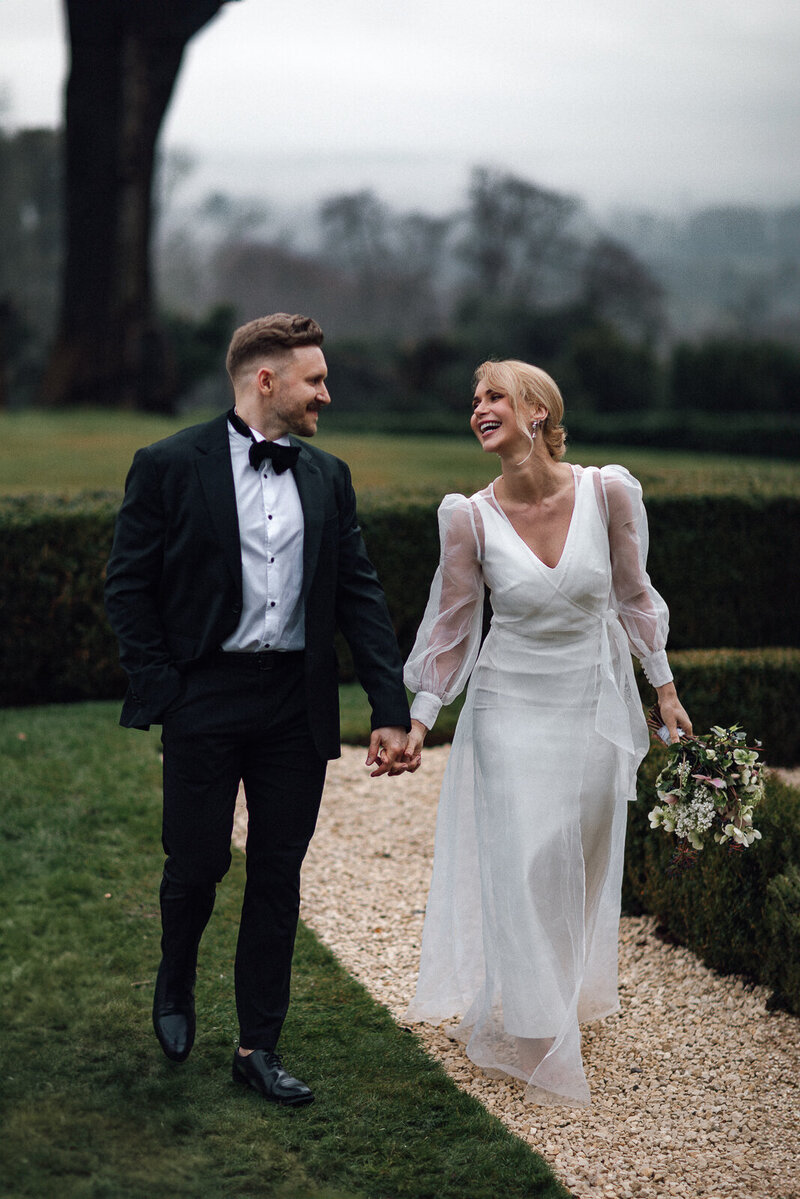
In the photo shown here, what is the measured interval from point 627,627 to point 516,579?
1.42 ft

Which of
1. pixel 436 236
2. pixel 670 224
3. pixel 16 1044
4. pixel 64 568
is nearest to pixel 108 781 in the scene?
pixel 64 568

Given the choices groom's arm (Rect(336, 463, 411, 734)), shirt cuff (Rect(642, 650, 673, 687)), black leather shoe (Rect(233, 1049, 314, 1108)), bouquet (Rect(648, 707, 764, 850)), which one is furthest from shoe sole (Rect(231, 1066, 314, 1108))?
shirt cuff (Rect(642, 650, 673, 687))

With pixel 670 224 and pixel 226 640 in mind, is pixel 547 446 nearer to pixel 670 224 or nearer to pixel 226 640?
pixel 226 640

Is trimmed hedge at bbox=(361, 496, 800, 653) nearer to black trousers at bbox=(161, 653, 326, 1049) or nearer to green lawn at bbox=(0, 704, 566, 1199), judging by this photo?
green lawn at bbox=(0, 704, 566, 1199)

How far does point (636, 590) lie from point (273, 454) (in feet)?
3.72

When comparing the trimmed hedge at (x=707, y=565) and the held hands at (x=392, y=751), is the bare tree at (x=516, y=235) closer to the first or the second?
the trimmed hedge at (x=707, y=565)

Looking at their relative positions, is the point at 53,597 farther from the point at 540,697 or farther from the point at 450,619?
the point at 540,697

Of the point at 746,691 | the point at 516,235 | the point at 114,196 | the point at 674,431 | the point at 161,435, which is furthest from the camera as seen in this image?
the point at 516,235

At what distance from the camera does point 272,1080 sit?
3.31m

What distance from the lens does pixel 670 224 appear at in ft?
154

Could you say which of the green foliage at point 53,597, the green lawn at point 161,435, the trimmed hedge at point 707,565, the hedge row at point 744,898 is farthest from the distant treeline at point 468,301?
the hedge row at point 744,898

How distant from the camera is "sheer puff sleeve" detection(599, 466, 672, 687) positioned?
11.3 ft

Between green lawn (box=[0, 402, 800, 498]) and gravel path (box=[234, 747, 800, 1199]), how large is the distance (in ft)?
13.6

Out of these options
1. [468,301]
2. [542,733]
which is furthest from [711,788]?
[468,301]
